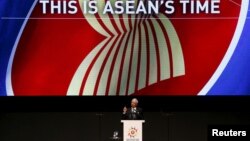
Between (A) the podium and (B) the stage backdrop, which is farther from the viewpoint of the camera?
(B) the stage backdrop

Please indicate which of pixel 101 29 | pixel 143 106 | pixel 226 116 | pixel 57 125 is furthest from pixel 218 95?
pixel 57 125

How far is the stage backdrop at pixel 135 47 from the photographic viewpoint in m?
8.38

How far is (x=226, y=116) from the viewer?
8938 mm

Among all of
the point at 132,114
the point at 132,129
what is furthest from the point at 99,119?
the point at 132,129

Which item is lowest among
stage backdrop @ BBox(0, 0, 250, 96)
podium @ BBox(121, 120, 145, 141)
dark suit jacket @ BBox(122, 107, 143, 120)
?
podium @ BBox(121, 120, 145, 141)

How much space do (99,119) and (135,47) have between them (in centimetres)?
150

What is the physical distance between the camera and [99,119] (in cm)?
902

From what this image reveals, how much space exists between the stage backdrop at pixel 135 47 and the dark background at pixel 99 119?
0.57 metres

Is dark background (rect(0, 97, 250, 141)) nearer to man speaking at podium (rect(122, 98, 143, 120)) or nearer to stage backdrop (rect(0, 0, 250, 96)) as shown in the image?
stage backdrop (rect(0, 0, 250, 96))

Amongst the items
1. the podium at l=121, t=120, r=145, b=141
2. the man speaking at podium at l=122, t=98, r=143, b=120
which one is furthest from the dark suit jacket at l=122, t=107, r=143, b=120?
the podium at l=121, t=120, r=145, b=141

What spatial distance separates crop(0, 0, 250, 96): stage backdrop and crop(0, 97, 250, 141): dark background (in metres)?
0.57

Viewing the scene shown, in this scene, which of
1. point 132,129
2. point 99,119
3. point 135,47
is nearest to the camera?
point 132,129

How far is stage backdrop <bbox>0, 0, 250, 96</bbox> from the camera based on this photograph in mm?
8375

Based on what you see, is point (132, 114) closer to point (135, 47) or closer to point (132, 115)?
point (132, 115)
